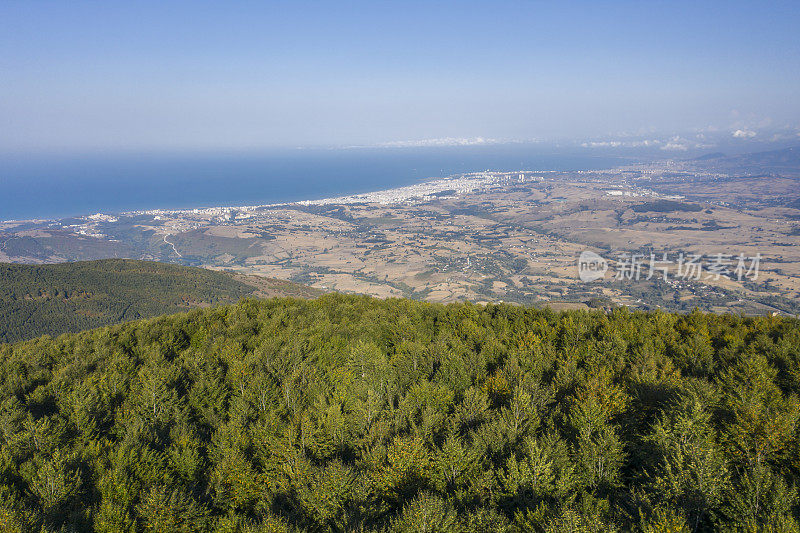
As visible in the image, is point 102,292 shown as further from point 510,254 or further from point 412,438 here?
point 510,254

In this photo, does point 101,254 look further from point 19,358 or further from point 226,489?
point 226,489

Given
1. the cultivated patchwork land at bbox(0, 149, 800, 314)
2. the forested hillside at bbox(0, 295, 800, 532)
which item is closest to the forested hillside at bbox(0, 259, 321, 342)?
the cultivated patchwork land at bbox(0, 149, 800, 314)

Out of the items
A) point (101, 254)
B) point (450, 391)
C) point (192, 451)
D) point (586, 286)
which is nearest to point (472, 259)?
point (586, 286)

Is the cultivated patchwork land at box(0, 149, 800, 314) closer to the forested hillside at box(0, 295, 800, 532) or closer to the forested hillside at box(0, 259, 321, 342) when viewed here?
the forested hillside at box(0, 259, 321, 342)

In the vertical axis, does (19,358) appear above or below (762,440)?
below

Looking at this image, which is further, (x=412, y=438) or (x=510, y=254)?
(x=510, y=254)

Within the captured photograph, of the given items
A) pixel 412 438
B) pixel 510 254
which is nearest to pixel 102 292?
pixel 412 438

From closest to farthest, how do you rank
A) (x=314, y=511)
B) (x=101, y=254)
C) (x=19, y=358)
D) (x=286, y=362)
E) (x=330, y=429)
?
(x=314, y=511)
(x=330, y=429)
(x=286, y=362)
(x=19, y=358)
(x=101, y=254)

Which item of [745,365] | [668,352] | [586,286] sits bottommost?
[586,286]
